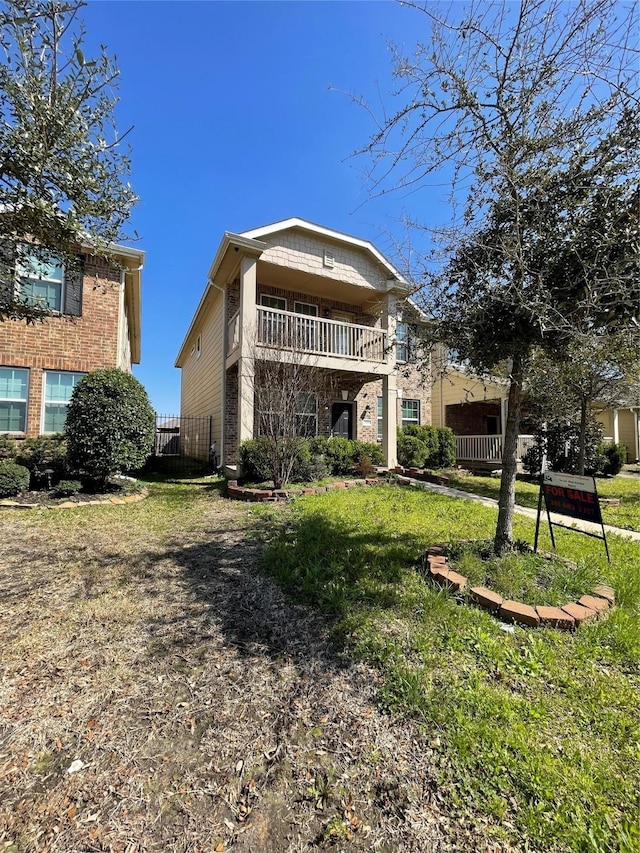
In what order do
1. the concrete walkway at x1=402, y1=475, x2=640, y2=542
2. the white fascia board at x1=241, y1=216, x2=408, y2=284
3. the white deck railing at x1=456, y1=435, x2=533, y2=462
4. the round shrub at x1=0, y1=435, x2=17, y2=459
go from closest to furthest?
1. the concrete walkway at x1=402, y1=475, x2=640, y2=542
2. the round shrub at x1=0, y1=435, x2=17, y2=459
3. the white fascia board at x1=241, y1=216, x2=408, y2=284
4. the white deck railing at x1=456, y1=435, x2=533, y2=462

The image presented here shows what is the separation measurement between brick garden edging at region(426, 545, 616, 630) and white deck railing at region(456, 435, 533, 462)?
39.0 feet

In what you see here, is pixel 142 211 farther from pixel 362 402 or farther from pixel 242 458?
pixel 362 402

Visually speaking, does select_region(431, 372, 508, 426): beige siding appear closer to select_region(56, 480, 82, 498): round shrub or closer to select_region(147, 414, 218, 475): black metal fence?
select_region(147, 414, 218, 475): black metal fence

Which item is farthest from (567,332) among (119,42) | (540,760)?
(119,42)

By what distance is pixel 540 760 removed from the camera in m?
1.86

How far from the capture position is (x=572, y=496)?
411cm

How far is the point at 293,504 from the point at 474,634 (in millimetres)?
5029

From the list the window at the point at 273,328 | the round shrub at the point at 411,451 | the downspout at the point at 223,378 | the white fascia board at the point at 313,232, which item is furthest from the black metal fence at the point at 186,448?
the white fascia board at the point at 313,232

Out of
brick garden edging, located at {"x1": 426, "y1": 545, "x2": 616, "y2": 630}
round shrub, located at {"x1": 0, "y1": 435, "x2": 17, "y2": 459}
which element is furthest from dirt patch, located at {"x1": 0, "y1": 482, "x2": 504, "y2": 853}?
round shrub, located at {"x1": 0, "y1": 435, "x2": 17, "y2": 459}

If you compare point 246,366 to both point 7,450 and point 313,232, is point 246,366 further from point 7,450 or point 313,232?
point 7,450

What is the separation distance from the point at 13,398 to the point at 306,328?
25.5 feet

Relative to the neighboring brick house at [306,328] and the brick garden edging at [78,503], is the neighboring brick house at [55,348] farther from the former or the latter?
the neighboring brick house at [306,328]

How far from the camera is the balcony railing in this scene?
10242 mm

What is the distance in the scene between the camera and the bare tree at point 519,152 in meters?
2.96
